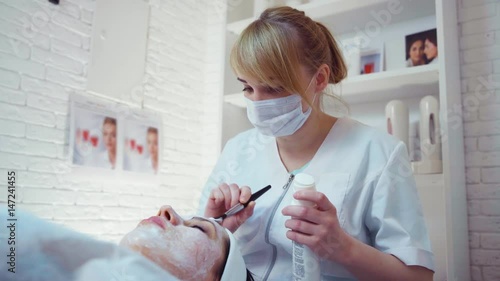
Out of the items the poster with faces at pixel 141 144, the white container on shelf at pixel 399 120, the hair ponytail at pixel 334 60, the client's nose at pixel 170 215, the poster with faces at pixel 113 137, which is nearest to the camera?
the client's nose at pixel 170 215

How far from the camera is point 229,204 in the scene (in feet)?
3.30

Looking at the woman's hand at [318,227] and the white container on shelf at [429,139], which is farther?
the white container on shelf at [429,139]

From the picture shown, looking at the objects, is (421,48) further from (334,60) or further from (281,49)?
(281,49)

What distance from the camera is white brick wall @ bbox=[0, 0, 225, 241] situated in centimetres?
158

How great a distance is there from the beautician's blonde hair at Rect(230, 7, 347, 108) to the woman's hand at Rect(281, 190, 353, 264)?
35 centimetres

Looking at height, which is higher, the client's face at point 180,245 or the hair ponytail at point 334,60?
the hair ponytail at point 334,60

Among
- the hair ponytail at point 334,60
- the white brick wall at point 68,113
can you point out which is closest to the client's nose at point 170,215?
the hair ponytail at point 334,60

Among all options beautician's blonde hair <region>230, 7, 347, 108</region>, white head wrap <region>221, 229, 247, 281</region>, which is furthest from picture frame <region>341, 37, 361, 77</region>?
white head wrap <region>221, 229, 247, 281</region>

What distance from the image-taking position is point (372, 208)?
3.17 ft

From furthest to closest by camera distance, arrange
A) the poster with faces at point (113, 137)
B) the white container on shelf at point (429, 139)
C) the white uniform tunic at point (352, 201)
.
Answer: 1. the poster with faces at point (113, 137)
2. the white container on shelf at point (429, 139)
3. the white uniform tunic at point (352, 201)

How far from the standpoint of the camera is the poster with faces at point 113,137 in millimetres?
1778

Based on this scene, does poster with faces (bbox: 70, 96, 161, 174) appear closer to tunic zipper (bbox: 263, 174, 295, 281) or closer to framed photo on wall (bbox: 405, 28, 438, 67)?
tunic zipper (bbox: 263, 174, 295, 281)

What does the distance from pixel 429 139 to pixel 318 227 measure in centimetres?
96

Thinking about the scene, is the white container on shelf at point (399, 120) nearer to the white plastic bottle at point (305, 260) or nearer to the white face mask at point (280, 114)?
the white face mask at point (280, 114)
